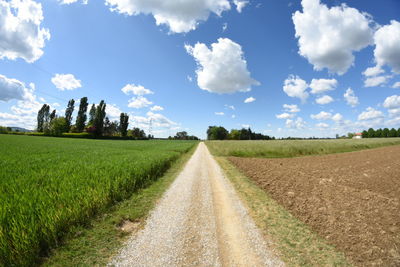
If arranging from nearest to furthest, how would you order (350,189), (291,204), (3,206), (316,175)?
(3,206), (291,204), (350,189), (316,175)

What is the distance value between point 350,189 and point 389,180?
3.78 metres

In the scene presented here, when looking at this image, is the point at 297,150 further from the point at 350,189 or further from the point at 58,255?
the point at 58,255

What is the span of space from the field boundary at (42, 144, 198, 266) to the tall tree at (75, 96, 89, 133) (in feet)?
309

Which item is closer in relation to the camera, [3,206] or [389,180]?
[3,206]

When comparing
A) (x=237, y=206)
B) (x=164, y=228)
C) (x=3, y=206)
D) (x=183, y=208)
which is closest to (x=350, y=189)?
(x=237, y=206)

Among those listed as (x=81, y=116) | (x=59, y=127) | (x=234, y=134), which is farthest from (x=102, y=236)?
(x=234, y=134)

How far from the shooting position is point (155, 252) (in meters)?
3.66

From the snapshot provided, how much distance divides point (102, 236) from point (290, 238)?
4.94 meters

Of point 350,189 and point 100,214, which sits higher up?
point 350,189

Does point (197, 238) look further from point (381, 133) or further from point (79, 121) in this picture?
point (381, 133)

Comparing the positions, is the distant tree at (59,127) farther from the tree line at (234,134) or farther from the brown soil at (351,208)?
the tree line at (234,134)

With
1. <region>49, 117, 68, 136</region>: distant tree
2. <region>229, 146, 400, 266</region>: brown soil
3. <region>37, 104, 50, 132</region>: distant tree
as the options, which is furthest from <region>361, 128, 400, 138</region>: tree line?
<region>37, 104, 50, 132</region>: distant tree

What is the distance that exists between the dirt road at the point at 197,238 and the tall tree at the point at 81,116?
95.0m

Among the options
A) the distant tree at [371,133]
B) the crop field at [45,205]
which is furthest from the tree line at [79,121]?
the distant tree at [371,133]
